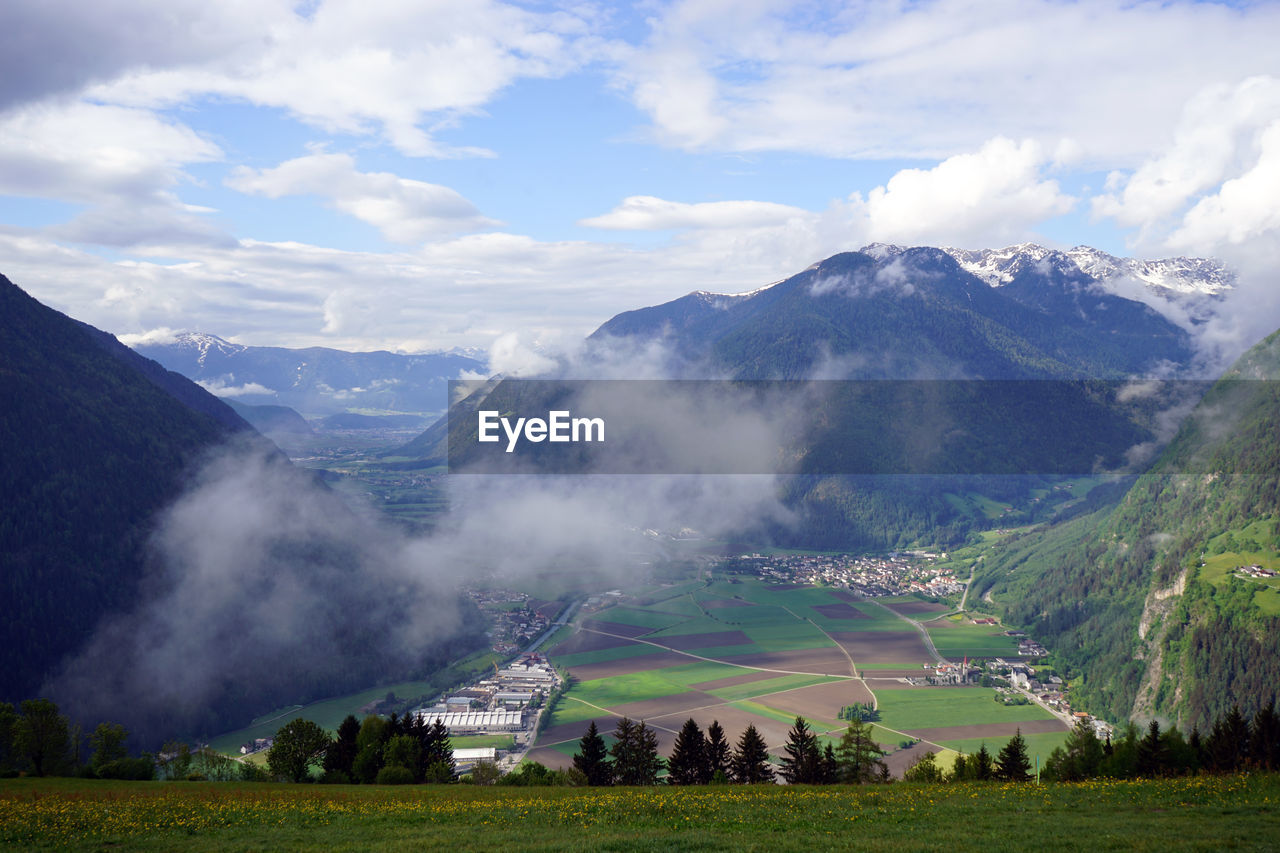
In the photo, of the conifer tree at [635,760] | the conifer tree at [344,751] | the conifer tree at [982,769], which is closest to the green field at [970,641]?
the conifer tree at [982,769]

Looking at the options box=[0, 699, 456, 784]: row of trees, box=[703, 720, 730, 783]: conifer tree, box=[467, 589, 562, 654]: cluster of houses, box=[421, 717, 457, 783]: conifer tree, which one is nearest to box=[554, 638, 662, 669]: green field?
box=[467, 589, 562, 654]: cluster of houses

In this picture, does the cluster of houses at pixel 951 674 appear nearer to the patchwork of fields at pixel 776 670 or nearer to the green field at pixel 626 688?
the patchwork of fields at pixel 776 670

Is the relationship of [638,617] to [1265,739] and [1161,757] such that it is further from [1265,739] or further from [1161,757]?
[1265,739]

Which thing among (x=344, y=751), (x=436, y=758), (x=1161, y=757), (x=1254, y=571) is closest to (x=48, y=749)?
(x=344, y=751)

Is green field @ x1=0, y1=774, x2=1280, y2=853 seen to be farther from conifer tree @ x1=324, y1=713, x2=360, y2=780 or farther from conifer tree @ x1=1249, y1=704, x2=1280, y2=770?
conifer tree @ x1=324, y1=713, x2=360, y2=780

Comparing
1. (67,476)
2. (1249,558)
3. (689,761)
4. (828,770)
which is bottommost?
(689,761)
